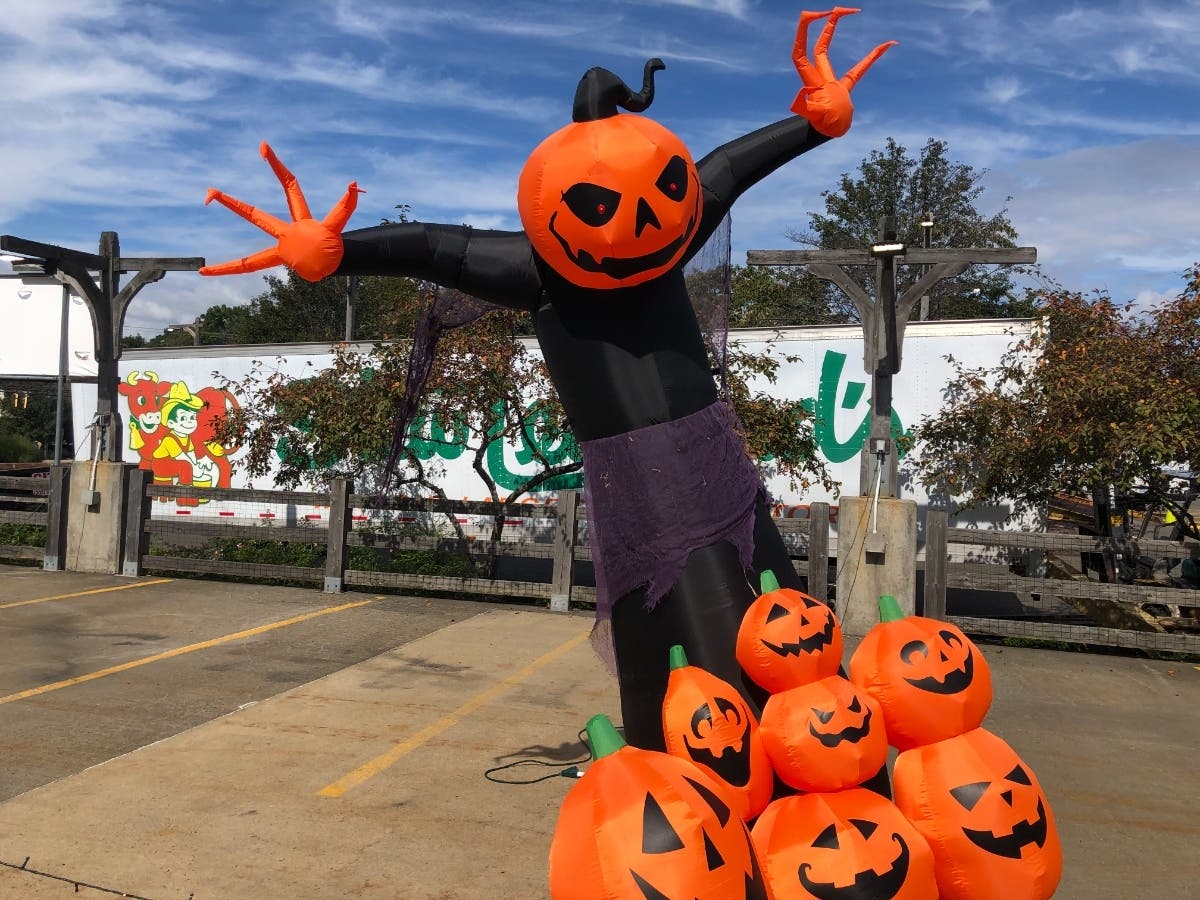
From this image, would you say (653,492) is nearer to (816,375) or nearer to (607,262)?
(607,262)

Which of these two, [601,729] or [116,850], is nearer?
[601,729]

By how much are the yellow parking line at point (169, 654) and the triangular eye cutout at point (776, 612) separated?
5.41 m

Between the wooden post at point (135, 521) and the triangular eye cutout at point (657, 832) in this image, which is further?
the wooden post at point (135, 521)

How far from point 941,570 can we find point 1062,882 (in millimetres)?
4839

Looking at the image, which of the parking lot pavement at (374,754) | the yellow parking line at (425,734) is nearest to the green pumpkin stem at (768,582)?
the parking lot pavement at (374,754)

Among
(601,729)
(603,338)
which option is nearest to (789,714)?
(601,729)

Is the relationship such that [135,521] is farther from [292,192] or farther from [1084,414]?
[1084,414]

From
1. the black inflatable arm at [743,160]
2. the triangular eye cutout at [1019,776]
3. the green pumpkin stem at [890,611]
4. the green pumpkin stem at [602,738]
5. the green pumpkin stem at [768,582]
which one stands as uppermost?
the black inflatable arm at [743,160]

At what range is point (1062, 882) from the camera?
405 cm

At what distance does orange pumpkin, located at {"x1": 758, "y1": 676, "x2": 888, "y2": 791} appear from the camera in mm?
2646

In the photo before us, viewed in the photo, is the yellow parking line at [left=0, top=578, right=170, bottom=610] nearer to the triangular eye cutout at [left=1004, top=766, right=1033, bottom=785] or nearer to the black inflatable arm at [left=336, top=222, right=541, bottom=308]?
the black inflatable arm at [left=336, top=222, right=541, bottom=308]

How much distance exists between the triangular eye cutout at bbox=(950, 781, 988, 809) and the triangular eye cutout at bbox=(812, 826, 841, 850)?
1.34 ft

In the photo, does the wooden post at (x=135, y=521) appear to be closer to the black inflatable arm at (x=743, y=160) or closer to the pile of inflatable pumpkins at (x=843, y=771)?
the black inflatable arm at (x=743, y=160)

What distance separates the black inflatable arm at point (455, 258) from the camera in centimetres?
343
